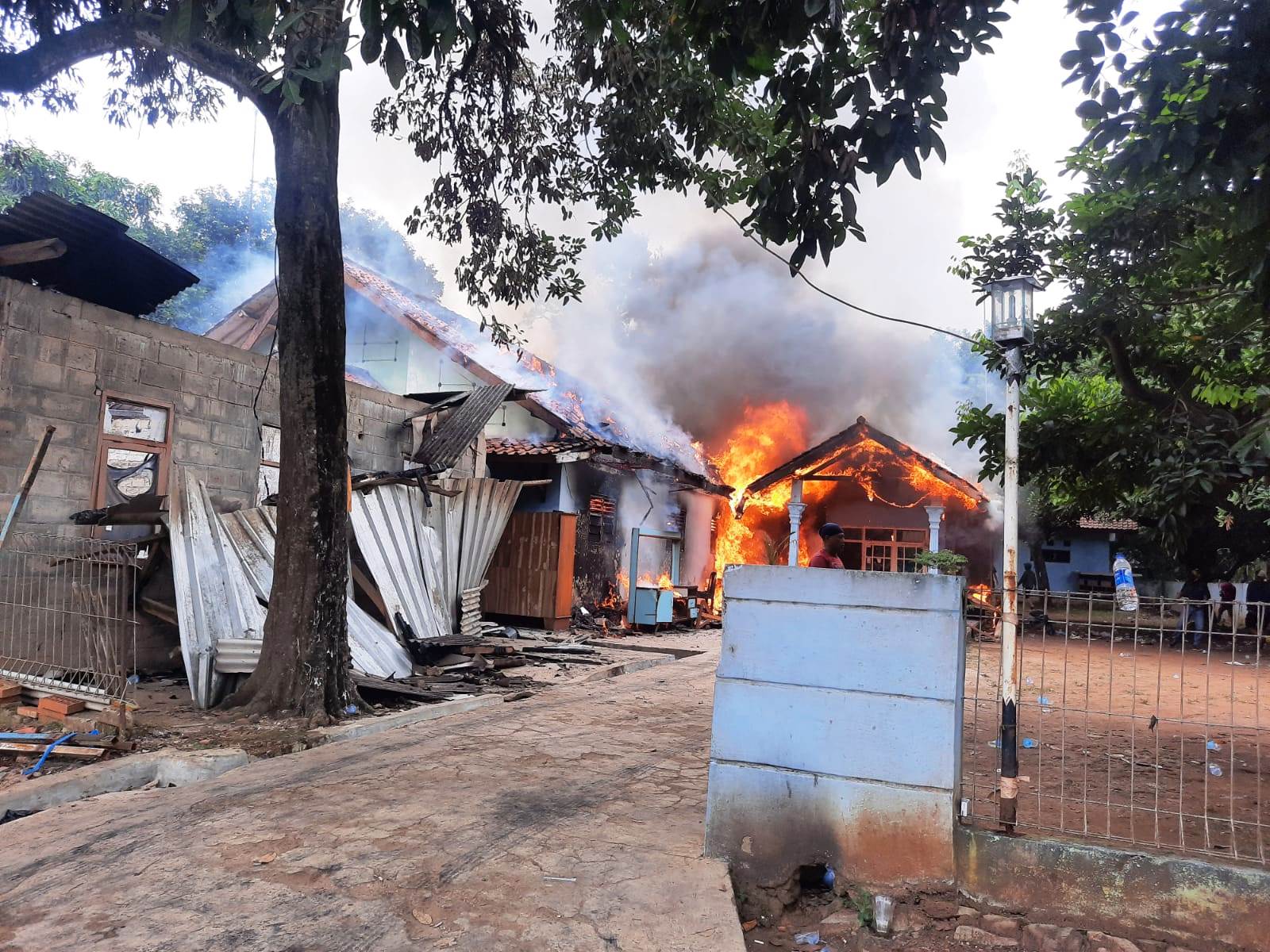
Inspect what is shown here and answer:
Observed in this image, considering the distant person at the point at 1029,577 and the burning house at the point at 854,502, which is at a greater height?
the burning house at the point at 854,502

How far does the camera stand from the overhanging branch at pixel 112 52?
671 centimetres

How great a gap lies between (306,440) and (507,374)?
33.5 ft

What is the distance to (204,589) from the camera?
7785mm

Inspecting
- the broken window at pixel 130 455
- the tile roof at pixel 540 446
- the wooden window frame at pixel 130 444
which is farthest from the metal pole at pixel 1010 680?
the tile roof at pixel 540 446

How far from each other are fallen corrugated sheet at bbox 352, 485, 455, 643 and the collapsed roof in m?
3.28

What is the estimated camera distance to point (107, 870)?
382 cm

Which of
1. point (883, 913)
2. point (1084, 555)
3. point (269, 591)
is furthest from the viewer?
point (1084, 555)

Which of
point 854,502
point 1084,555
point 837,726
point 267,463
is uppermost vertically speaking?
point 854,502

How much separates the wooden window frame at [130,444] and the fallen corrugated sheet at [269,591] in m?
0.82

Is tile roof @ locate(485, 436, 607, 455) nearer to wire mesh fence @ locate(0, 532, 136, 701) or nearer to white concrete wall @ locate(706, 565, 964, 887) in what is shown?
wire mesh fence @ locate(0, 532, 136, 701)

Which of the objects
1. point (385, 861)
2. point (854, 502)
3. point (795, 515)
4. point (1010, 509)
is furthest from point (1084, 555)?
point (385, 861)

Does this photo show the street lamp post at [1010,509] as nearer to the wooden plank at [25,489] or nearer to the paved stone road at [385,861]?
the paved stone road at [385,861]

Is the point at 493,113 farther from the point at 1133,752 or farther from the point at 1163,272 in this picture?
the point at 1133,752

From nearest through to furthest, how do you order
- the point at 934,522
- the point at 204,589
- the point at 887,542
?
the point at 204,589
the point at 934,522
the point at 887,542
